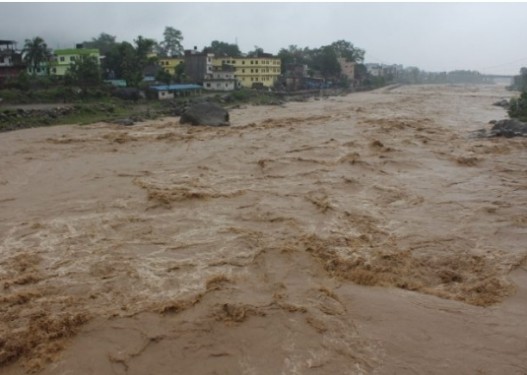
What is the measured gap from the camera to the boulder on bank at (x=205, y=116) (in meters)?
24.6

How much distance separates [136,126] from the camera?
24.5 m

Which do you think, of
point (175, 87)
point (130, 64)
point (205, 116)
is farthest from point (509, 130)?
point (130, 64)

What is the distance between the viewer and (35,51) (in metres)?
35.2

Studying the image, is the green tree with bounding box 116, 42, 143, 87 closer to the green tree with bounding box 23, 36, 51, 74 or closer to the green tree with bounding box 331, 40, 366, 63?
the green tree with bounding box 23, 36, 51, 74

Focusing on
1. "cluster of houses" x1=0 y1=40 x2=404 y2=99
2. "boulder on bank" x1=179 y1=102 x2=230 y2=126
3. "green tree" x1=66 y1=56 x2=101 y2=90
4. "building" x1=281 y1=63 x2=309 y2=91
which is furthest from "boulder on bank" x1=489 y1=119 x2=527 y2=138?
"building" x1=281 y1=63 x2=309 y2=91

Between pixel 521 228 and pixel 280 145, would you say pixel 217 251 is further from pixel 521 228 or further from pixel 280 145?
pixel 280 145

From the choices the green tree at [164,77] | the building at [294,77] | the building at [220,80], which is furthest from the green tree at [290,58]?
the green tree at [164,77]

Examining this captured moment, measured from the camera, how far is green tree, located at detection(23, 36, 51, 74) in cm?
3500

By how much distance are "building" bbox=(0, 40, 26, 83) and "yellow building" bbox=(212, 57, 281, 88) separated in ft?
66.7

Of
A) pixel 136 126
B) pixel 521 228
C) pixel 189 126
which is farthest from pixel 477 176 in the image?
pixel 136 126

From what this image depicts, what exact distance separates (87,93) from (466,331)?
30.2 m

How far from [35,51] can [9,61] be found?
2.39m

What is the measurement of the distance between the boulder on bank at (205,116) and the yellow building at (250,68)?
2633 centimetres

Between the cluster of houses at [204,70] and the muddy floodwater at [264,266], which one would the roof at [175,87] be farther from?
the muddy floodwater at [264,266]
